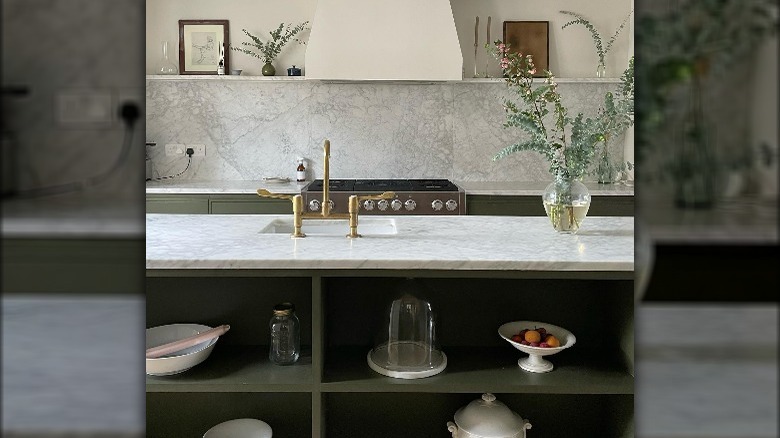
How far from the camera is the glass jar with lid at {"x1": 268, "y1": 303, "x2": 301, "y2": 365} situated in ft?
5.26

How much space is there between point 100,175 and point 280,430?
67.4 inches

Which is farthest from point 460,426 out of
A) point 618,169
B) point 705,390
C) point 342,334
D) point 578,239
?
point 618,169

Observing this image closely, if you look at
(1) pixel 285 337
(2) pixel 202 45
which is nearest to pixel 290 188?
(2) pixel 202 45

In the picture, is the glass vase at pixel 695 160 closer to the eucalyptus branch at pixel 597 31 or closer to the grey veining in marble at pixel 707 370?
the grey veining in marble at pixel 707 370

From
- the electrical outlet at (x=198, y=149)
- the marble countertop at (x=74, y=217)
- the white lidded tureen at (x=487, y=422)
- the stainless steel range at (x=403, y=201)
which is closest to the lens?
the marble countertop at (x=74, y=217)

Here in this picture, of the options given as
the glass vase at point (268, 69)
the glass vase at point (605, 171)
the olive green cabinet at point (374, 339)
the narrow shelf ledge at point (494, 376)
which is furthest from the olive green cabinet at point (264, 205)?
the narrow shelf ledge at point (494, 376)

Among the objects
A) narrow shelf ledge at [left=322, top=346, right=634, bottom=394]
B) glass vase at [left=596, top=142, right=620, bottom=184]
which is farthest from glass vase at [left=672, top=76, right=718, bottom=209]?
glass vase at [left=596, top=142, right=620, bottom=184]

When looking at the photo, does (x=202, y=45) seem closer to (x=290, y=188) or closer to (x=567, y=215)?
(x=290, y=188)

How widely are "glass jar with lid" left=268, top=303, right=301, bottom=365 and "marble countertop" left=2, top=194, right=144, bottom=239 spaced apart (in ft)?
4.68

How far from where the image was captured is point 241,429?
1693 millimetres

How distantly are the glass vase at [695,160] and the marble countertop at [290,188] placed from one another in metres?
3.36

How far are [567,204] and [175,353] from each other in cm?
116

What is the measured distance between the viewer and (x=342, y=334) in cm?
178

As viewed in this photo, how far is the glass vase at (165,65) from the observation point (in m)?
4.05
